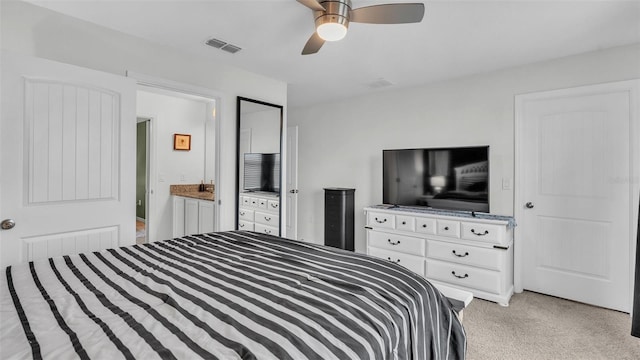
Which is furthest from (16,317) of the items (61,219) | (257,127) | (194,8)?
(257,127)

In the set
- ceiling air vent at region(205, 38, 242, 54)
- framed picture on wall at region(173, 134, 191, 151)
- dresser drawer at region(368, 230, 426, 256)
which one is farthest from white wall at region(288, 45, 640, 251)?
ceiling air vent at region(205, 38, 242, 54)

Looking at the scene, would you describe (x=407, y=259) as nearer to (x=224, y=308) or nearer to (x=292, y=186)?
(x=292, y=186)

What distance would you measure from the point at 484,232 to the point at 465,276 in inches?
19.4

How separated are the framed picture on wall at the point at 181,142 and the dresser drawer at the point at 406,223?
3.45 meters

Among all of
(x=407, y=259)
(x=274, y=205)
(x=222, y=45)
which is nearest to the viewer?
(x=222, y=45)

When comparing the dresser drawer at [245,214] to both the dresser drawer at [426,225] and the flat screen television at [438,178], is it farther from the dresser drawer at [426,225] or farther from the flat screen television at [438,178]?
the dresser drawer at [426,225]

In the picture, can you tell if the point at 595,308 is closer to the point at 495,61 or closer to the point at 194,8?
the point at 495,61

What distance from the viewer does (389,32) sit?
246cm

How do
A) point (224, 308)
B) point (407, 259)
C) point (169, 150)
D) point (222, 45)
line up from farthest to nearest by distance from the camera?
point (169, 150)
point (407, 259)
point (222, 45)
point (224, 308)

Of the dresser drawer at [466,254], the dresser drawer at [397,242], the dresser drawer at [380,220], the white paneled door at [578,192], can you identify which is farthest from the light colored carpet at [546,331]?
the dresser drawer at [380,220]

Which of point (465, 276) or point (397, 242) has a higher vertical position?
point (397, 242)

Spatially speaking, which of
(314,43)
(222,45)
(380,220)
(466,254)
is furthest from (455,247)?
(222,45)

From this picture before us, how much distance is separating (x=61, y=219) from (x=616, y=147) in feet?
14.7

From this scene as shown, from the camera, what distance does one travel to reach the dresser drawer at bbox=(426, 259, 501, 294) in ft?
9.83
